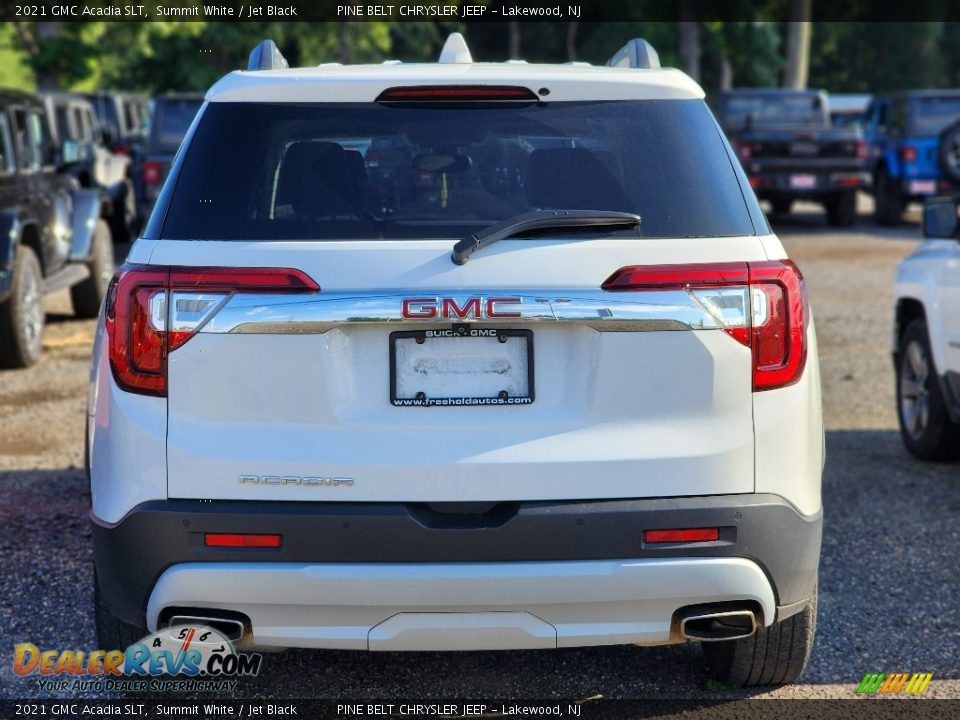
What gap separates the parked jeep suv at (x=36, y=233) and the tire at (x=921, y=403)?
19.7 ft

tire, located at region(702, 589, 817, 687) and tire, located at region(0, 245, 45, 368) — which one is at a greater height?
tire, located at region(702, 589, 817, 687)

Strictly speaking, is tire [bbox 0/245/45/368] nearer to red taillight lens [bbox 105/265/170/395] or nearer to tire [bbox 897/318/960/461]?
tire [bbox 897/318/960/461]

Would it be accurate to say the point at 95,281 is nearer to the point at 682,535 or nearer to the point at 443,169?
the point at 443,169

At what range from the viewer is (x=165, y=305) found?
3.31m

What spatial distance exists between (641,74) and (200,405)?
1467 millimetres

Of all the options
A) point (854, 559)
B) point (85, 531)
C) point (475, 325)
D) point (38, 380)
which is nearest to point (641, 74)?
point (475, 325)

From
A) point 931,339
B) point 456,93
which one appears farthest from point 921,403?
point 456,93

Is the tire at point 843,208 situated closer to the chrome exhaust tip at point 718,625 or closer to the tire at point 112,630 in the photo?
the chrome exhaust tip at point 718,625

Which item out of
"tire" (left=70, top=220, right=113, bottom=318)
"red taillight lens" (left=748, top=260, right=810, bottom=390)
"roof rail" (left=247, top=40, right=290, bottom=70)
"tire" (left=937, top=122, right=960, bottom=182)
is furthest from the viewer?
"tire" (left=937, top=122, right=960, bottom=182)

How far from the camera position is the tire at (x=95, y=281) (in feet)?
40.2

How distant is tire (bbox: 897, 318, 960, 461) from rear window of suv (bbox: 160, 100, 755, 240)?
12.3 ft

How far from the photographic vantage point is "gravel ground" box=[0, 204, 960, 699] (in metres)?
4.16

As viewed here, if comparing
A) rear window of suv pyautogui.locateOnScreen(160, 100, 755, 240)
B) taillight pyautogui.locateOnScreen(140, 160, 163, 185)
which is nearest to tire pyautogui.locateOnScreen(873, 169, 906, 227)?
taillight pyautogui.locateOnScreen(140, 160, 163, 185)

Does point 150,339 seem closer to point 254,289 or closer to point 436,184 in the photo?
point 254,289
